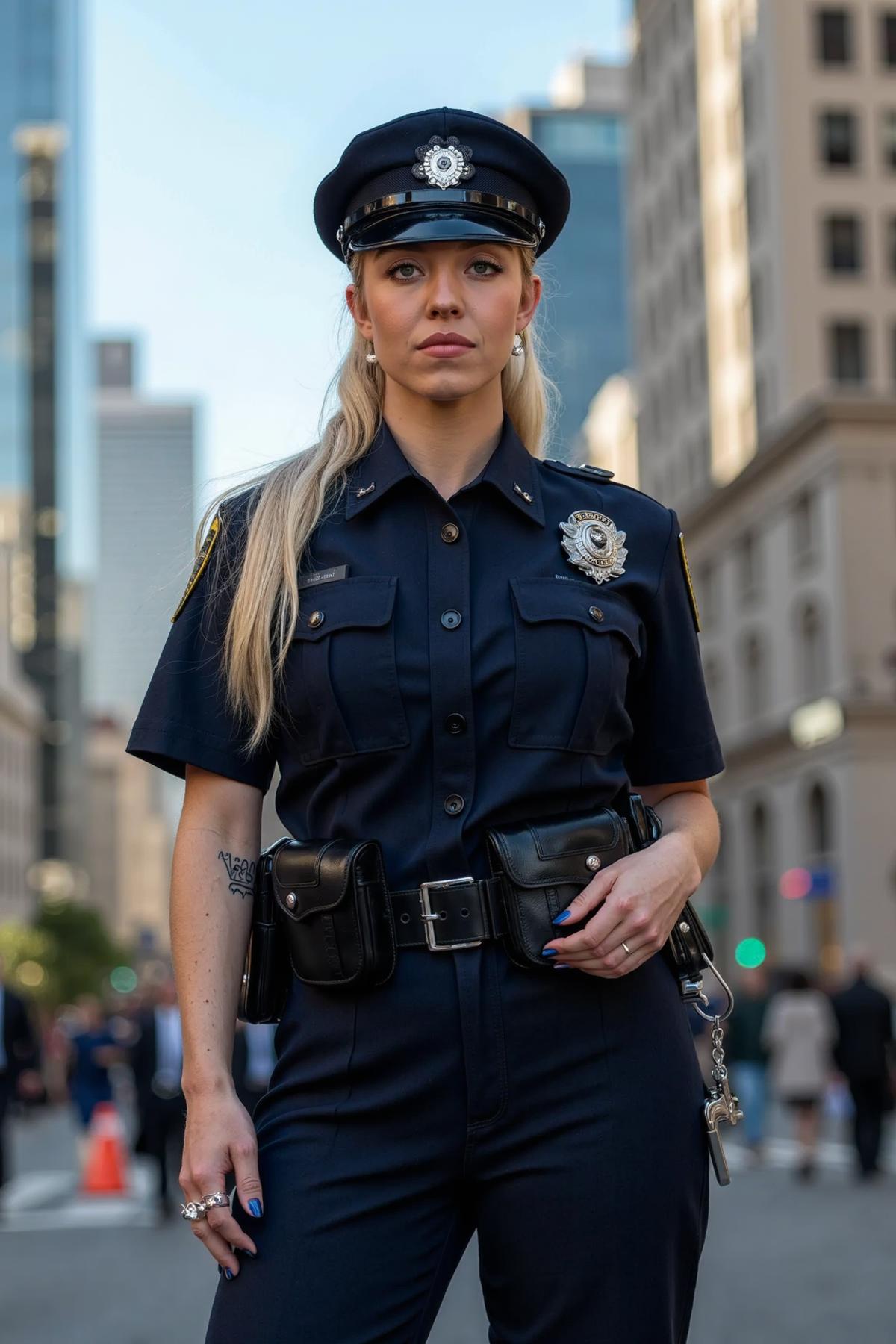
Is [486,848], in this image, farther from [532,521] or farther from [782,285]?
[782,285]

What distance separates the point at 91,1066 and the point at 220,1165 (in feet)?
67.4

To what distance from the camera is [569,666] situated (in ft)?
9.16

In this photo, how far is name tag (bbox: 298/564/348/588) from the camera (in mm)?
2854

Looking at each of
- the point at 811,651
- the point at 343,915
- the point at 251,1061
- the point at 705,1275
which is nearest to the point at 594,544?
the point at 343,915

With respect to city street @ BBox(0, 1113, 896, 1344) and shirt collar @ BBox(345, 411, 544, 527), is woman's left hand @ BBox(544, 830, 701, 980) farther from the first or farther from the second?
city street @ BBox(0, 1113, 896, 1344)

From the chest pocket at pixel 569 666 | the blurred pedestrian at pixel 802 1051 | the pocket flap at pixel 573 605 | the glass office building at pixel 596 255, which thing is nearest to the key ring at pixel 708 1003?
the chest pocket at pixel 569 666

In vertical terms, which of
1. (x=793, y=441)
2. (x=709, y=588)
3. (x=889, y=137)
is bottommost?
(x=709, y=588)

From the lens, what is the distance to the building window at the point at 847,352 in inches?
1993

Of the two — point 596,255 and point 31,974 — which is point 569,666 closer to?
point 31,974

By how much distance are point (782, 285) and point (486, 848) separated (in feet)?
165

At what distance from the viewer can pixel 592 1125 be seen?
266 cm

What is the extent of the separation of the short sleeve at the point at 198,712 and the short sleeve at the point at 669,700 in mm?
553

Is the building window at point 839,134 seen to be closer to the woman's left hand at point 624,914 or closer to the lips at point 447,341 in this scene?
the lips at point 447,341

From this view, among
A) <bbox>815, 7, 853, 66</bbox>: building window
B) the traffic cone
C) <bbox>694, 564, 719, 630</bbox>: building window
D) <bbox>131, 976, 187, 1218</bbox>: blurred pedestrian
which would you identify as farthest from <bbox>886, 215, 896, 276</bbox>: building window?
<bbox>131, 976, 187, 1218</bbox>: blurred pedestrian
